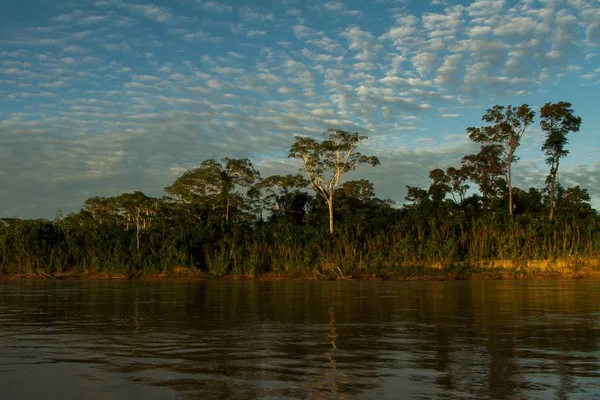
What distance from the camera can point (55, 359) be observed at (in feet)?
19.1

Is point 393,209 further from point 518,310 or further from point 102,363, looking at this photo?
point 102,363

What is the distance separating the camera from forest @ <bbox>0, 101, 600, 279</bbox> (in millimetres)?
34031

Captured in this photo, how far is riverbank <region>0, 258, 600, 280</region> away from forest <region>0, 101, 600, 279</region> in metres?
0.13

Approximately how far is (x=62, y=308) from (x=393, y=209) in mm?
36590

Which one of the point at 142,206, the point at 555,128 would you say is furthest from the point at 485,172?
the point at 142,206

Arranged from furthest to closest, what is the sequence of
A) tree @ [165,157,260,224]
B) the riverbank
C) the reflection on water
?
tree @ [165,157,260,224] → the riverbank → the reflection on water

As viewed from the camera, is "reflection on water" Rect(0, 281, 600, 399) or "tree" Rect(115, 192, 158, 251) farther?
"tree" Rect(115, 192, 158, 251)

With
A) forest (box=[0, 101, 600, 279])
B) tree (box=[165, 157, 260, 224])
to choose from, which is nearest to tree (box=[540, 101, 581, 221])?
forest (box=[0, 101, 600, 279])

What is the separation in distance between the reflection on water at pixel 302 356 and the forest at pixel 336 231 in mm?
24446

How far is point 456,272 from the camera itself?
33.8m

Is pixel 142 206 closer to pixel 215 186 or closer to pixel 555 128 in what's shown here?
pixel 215 186

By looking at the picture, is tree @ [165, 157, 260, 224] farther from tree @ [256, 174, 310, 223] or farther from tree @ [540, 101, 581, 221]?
tree @ [540, 101, 581, 221]

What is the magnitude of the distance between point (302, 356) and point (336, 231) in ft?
101

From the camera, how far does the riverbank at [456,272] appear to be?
31.8 m
